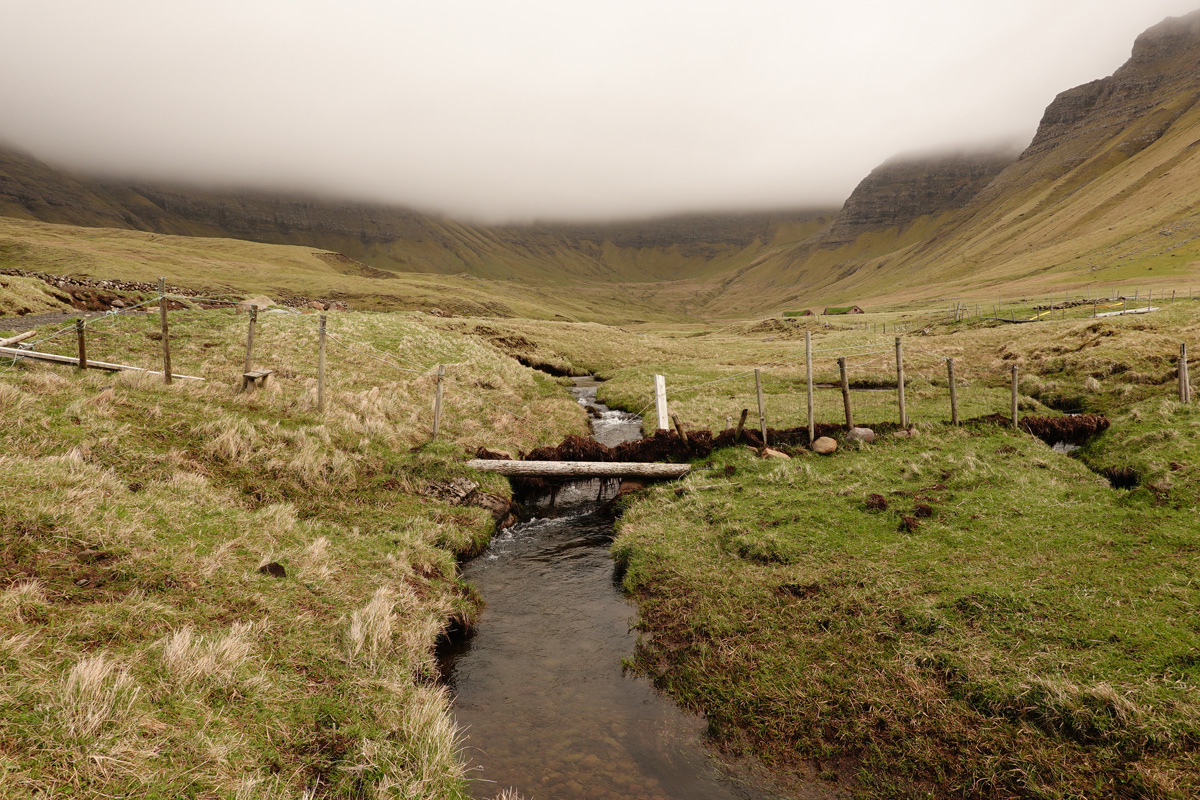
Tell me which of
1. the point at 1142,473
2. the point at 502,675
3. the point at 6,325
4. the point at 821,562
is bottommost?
the point at 502,675

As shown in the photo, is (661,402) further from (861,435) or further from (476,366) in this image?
(476,366)

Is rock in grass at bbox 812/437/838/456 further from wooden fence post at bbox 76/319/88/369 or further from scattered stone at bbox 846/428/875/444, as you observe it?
wooden fence post at bbox 76/319/88/369

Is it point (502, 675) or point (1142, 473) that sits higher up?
point (1142, 473)

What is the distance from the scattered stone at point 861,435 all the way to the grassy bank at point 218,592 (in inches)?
494

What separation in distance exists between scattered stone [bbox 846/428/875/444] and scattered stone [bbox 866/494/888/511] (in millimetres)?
5419

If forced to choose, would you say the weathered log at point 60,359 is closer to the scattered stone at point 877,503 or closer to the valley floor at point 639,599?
the valley floor at point 639,599

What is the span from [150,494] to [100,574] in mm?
3504

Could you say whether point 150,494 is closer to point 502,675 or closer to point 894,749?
point 502,675

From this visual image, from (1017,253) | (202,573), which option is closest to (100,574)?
(202,573)

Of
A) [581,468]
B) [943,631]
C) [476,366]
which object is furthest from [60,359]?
[943,631]

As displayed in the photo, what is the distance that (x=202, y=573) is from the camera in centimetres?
905

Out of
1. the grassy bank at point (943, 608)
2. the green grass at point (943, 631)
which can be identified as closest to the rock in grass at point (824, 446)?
the grassy bank at point (943, 608)

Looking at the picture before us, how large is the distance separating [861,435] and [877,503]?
19.8 ft

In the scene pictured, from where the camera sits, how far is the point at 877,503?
14.0m
